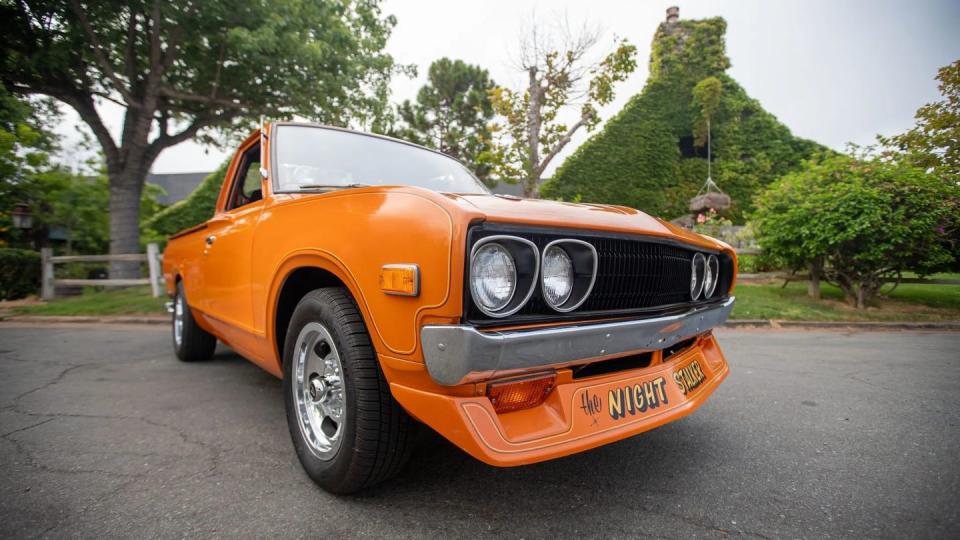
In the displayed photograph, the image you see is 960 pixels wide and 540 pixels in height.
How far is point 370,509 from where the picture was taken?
5.13 ft

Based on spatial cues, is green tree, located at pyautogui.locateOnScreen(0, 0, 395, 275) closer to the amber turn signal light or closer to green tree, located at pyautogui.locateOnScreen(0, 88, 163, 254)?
green tree, located at pyautogui.locateOnScreen(0, 88, 163, 254)

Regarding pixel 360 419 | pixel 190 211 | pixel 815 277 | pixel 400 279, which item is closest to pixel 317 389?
pixel 360 419

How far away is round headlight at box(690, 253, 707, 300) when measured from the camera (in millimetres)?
2025

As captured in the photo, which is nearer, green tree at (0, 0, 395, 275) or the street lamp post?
green tree at (0, 0, 395, 275)

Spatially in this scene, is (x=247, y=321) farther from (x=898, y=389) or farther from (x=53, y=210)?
(x=53, y=210)

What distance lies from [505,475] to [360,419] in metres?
0.69

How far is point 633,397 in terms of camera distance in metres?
1.59

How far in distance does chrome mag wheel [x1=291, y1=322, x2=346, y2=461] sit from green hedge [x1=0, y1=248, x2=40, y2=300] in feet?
37.0

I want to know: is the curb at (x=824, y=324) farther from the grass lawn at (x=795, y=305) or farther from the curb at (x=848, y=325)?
the grass lawn at (x=795, y=305)

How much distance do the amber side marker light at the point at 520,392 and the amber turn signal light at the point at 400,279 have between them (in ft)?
1.25

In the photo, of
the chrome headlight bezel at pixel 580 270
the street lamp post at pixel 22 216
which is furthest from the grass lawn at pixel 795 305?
the chrome headlight bezel at pixel 580 270

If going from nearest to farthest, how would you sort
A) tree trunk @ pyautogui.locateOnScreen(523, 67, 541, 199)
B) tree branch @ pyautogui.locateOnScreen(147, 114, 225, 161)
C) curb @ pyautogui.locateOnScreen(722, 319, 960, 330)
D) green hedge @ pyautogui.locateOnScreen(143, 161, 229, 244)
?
curb @ pyautogui.locateOnScreen(722, 319, 960, 330)
tree branch @ pyautogui.locateOnScreen(147, 114, 225, 161)
tree trunk @ pyautogui.locateOnScreen(523, 67, 541, 199)
green hedge @ pyautogui.locateOnScreen(143, 161, 229, 244)

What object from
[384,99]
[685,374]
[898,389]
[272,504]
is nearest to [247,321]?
[272,504]

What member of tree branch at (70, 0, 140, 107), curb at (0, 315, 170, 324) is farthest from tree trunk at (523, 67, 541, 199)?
tree branch at (70, 0, 140, 107)
